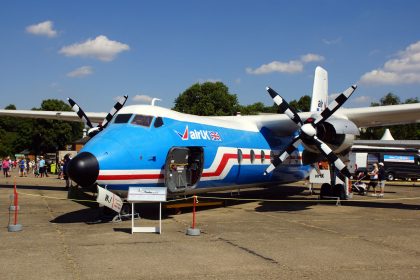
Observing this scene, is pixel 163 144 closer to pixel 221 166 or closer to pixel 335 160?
pixel 221 166

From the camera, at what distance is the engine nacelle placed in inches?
610

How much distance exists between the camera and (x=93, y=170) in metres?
10.2

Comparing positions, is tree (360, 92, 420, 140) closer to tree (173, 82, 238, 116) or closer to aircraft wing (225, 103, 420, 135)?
tree (173, 82, 238, 116)

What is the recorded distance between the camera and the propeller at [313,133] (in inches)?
587

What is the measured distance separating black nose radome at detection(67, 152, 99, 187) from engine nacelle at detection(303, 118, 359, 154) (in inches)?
331

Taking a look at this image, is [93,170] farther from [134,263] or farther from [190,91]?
[190,91]

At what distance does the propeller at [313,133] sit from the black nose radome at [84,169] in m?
7.01

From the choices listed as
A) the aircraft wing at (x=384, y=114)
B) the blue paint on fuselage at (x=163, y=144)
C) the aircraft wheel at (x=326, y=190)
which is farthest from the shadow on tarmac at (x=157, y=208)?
the aircraft wing at (x=384, y=114)

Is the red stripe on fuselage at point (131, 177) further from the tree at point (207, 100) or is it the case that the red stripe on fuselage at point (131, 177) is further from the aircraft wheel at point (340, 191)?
the tree at point (207, 100)

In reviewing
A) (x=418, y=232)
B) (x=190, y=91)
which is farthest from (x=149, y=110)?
(x=190, y=91)

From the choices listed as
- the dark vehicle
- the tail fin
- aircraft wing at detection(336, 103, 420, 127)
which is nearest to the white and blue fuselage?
aircraft wing at detection(336, 103, 420, 127)

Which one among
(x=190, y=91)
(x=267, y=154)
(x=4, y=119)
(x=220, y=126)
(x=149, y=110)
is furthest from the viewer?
(x=4, y=119)

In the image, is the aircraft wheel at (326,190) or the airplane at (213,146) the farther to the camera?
the aircraft wheel at (326,190)

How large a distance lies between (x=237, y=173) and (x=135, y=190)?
5.84m
